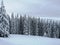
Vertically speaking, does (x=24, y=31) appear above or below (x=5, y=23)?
below

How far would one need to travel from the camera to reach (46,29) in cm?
7488

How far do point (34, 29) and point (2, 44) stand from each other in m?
54.3

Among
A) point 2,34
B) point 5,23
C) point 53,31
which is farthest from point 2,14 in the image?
point 53,31

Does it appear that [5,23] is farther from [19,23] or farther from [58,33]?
[58,33]

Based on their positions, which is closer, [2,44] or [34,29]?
[2,44]

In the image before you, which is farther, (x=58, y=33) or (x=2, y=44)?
(x=58, y=33)

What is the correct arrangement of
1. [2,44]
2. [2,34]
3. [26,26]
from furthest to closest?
1. [26,26]
2. [2,34]
3. [2,44]

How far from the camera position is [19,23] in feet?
250

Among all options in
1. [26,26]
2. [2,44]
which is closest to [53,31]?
[26,26]

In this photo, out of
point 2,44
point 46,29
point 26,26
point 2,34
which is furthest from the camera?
point 46,29

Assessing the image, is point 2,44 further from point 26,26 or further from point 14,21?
point 14,21

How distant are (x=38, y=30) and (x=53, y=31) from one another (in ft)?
23.4

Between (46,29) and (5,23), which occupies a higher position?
(5,23)

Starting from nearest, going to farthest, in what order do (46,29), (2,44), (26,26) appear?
(2,44) < (26,26) < (46,29)
